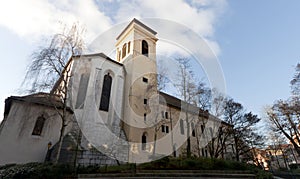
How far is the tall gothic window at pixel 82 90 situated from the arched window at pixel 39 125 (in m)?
2.91

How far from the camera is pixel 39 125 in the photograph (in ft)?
50.0

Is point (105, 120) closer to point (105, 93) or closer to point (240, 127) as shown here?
point (105, 93)

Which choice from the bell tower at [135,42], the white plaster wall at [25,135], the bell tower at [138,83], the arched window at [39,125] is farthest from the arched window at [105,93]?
the bell tower at [135,42]

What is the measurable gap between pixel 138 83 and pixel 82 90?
305 inches

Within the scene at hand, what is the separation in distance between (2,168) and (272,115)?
30454mm

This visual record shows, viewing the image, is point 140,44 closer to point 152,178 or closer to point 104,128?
point 104,128

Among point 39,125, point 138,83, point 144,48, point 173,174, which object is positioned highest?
point 144,48

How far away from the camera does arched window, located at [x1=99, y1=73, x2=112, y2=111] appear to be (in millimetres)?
18250

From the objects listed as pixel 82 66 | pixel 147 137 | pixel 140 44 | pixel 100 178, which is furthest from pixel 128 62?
pixel 100 178

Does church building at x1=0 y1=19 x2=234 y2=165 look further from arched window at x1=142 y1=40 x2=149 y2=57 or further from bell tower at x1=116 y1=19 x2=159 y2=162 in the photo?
arched window at x1=142 y1=40 x2=149 y2=57

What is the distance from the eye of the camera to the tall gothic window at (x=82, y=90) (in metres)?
16.7

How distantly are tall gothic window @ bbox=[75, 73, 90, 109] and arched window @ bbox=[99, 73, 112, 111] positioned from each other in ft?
6.25

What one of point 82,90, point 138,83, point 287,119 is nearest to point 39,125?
point 82,90

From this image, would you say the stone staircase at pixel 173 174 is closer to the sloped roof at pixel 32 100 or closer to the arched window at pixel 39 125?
the sloped roof at pixel 32 100
